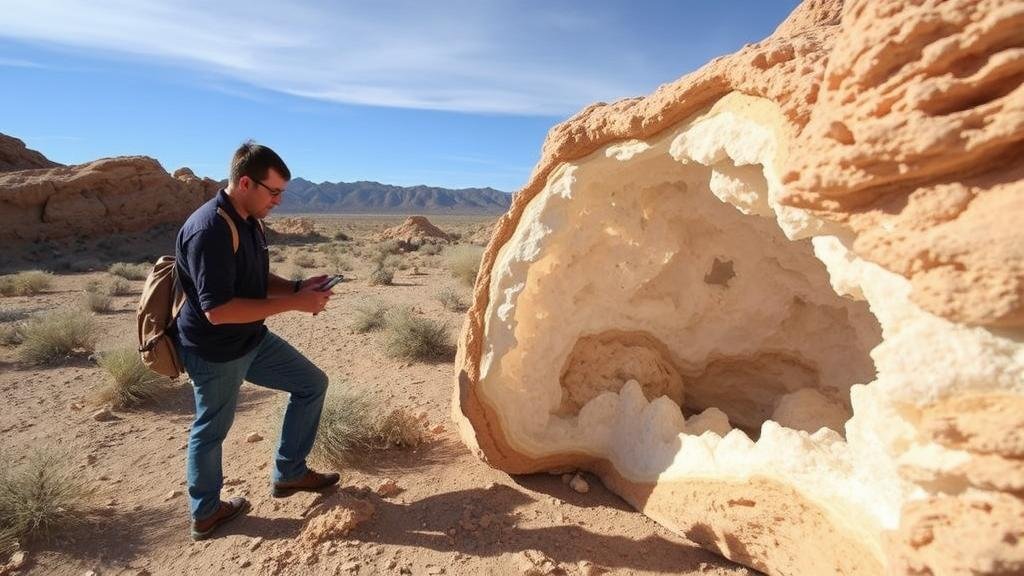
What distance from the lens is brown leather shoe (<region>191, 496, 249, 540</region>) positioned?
2.98 m

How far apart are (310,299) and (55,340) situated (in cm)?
563

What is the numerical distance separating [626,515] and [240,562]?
1.90 meters

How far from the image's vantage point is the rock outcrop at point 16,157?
21.6 m

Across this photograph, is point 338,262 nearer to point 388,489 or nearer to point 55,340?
point 55,340

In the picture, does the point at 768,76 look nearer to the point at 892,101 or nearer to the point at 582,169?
the point at 892,101

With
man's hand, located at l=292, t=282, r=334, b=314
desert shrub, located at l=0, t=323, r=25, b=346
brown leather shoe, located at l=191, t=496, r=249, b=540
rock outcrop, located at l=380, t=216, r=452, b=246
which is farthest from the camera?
rock outcrop, located at l=380, t=216, r=452, b=246

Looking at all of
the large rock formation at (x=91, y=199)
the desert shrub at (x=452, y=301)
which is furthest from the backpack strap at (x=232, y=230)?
the large rock formation at (x=91, y=199)

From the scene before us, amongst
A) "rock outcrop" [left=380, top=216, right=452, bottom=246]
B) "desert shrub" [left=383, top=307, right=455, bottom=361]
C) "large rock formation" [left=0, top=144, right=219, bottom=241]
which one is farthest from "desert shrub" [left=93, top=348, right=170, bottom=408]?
"rock outcrop" [left=380, top=216, right=452, bottom=246]

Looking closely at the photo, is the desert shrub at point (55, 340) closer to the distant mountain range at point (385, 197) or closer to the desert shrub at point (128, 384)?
the desert shrub at point (128, 384)

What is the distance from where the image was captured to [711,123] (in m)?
2.43

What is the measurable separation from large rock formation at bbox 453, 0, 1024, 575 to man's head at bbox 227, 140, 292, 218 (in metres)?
1.16

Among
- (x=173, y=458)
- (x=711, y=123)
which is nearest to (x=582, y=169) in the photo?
Result: (x=711, y=123)

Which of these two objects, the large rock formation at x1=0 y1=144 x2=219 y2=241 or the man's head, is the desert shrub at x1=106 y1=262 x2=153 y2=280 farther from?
the man's head

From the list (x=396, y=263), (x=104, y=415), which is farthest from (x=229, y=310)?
(x=396, y=263)
